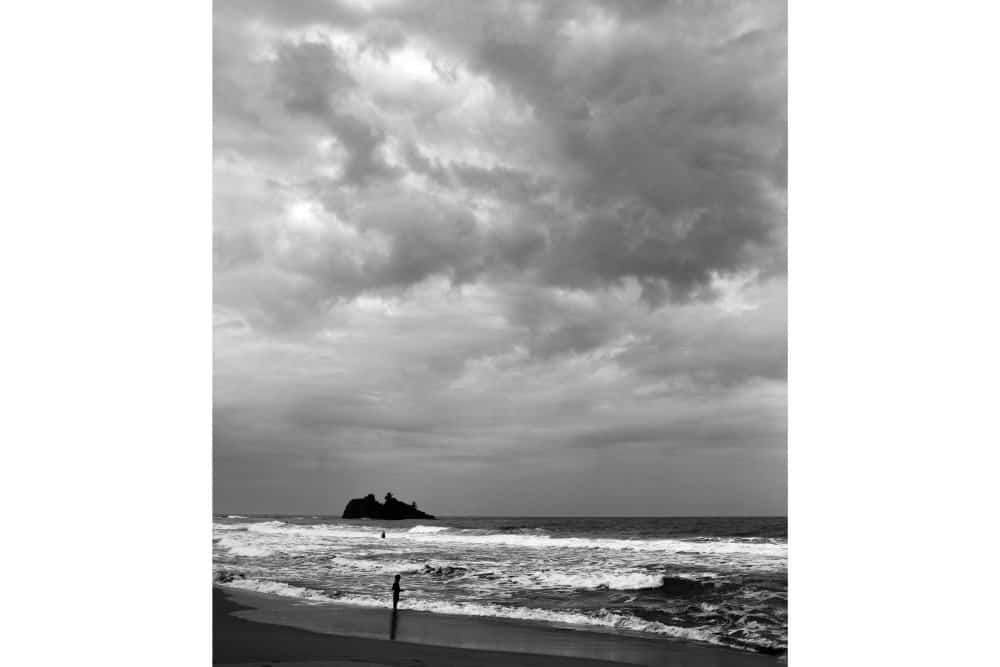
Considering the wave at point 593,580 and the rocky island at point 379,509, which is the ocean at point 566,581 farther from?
the rocky island at point 379,509

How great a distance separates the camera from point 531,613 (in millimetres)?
7598

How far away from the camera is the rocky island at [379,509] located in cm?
3203

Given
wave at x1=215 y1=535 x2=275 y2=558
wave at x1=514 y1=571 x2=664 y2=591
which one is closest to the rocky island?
wave at x1=215 y1=535 x2=275 y2=558

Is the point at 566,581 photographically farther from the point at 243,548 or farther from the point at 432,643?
the point at 243,548

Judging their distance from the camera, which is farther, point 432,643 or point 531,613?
point 531,613

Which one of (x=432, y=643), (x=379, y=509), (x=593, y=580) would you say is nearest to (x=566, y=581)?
(x=593, y=580)

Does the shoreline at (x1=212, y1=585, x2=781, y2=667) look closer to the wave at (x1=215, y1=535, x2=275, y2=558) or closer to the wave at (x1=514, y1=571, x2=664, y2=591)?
the wave at (x1=514, y1=571, x2=664, y2=591)

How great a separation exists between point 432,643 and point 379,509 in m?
27.8

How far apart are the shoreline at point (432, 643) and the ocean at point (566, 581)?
39 centimetres

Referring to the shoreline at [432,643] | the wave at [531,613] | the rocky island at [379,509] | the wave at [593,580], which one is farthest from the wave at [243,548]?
the rocky island at [379,509]
